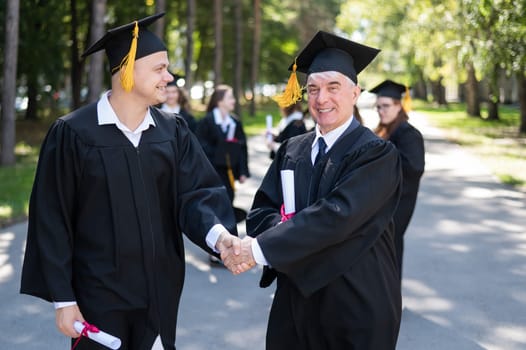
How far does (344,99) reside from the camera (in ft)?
11.3

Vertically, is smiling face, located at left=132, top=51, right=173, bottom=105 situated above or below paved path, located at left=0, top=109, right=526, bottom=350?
above

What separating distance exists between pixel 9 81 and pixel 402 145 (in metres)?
11.2

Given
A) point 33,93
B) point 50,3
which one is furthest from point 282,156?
point 33,93

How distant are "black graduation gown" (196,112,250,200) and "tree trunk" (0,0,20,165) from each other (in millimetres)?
7740

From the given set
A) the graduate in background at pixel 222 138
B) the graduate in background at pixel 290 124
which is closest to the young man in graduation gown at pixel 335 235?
the graduate in background at pixel 290 124

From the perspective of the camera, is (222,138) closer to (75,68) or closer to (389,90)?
(389,90)

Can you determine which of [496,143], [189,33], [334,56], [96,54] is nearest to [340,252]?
[334,56]

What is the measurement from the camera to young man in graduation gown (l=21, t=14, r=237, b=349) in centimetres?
338

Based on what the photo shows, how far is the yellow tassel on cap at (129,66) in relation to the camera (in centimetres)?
343

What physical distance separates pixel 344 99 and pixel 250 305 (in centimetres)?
358

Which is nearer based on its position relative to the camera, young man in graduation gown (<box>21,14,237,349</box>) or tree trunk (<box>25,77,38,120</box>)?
young man in graduation gown (<box>21,14,237,349</box>)

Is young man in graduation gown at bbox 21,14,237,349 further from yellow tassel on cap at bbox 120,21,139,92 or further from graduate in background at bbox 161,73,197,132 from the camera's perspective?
graduate in background at bbox 161,73,197,132

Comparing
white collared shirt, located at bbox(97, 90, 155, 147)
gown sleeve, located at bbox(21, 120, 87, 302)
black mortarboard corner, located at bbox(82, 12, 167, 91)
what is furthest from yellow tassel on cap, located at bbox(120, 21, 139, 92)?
gown sleeve, located at bbox(21, 120, 87, 302)

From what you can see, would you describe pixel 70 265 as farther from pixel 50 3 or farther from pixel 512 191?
pixel 50 3
